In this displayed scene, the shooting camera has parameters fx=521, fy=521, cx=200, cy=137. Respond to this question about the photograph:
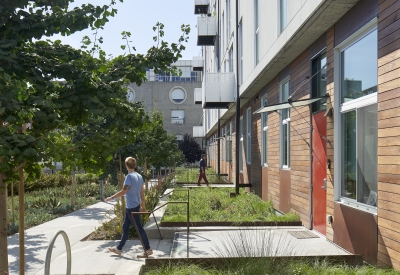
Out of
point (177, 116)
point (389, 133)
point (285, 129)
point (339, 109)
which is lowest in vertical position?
point (389, 133)

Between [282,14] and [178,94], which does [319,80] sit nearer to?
[282,14]

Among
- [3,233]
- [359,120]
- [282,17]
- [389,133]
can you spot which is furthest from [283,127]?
[3,233]

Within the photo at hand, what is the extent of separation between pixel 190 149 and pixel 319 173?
50.0 m

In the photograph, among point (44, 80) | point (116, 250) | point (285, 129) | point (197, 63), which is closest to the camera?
point (44, 80)

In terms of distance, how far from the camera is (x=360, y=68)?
724cm

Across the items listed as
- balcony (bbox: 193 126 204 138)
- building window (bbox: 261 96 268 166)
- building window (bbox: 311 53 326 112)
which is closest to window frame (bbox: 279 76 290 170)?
building window (bbox: 311 53 326 112)

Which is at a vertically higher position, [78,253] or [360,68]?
[360,68]

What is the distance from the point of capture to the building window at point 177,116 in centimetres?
6438

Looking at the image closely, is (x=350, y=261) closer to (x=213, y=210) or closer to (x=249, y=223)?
(x=249, y=223)

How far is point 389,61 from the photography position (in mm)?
5988

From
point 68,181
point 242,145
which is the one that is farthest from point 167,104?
point 242,145

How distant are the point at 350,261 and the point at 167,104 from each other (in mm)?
58550

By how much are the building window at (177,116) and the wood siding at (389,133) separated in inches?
2292

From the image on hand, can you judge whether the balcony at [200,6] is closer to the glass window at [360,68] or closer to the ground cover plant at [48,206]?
the ground cover plant at [48,206]
